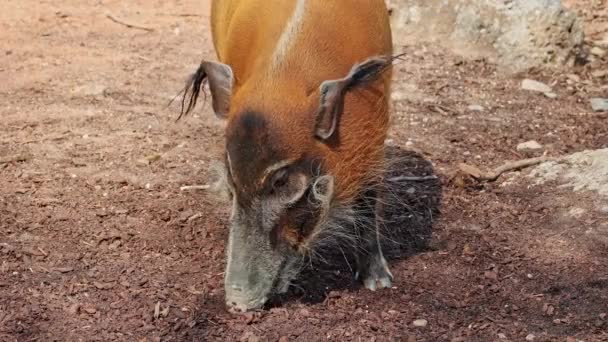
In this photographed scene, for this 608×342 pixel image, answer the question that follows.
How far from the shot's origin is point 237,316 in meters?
4.27

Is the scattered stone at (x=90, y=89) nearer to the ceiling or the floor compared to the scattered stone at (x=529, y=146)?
nearer to the floor

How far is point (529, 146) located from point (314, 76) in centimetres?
270

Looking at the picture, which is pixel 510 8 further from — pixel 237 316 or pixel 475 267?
pixel 237 316

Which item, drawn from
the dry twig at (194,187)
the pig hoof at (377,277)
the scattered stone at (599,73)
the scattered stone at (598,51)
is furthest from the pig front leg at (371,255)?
the scattered stone at (598,51)

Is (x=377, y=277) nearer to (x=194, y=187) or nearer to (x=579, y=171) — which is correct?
(x=194, y=187)

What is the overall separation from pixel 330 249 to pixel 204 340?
3.43 feet

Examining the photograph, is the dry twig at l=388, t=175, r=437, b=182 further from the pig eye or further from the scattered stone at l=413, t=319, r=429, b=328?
the pig eye

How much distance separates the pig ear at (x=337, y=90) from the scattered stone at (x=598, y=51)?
4605 mm

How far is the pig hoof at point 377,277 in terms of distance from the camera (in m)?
4.72

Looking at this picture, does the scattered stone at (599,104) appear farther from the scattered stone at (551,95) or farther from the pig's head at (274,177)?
the pig's head at (274,177)

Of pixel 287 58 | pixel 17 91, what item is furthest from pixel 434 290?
pixel 17 91

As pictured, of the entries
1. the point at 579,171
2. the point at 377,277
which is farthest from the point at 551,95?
the point at 377,277

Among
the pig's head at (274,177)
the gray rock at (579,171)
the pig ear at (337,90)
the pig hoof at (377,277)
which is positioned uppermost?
the pig ear at (337,90)

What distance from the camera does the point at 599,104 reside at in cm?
709
